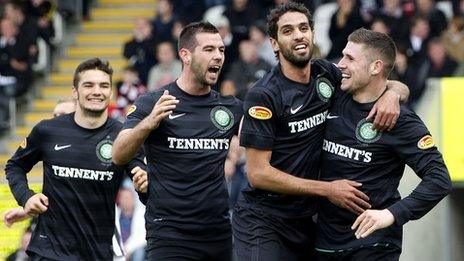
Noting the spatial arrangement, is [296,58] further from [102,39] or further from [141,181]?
[102,39]

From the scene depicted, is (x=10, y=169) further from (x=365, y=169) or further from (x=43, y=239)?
(x=365, y=169)

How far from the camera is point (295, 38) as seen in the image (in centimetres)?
784

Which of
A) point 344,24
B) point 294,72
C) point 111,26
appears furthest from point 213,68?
point 111,26

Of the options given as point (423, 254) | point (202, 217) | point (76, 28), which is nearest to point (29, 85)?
point (76, 28)

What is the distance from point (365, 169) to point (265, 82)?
84 cm

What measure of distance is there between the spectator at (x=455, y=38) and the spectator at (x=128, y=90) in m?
3.92

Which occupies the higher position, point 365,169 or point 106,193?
point 365,169

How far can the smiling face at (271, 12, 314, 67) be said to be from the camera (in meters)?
7.84

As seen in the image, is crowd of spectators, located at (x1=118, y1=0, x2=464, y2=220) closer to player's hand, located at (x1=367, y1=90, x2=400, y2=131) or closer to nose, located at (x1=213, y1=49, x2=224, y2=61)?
nose, located at (x1=213, y1=49, x2=224, y2=61)

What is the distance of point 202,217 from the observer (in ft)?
26.8

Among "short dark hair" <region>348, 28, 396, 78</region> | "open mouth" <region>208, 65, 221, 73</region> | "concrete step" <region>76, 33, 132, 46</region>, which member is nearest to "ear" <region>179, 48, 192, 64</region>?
"open mouth" <region>208, 65, 221, 73</region>

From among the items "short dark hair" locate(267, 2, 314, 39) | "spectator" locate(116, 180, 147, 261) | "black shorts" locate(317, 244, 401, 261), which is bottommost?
"spectator" locate(116, 180, 147, 261)

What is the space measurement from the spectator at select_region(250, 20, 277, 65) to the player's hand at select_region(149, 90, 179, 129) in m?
7.74

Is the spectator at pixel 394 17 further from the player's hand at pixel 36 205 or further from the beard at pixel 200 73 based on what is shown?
the player's hand at pixel 36 205
